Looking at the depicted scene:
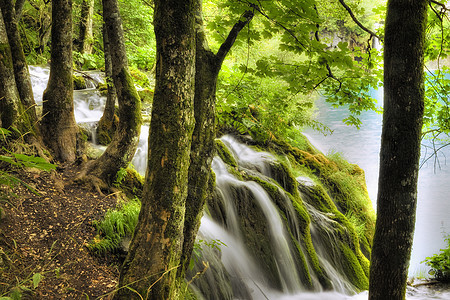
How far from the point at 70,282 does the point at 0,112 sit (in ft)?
9.18

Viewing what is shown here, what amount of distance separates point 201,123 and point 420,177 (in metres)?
16.2

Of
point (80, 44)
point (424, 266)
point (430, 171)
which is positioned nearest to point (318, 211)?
point (424, 266)

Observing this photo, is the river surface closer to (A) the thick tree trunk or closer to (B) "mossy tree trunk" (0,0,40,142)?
(B) "mossy tree trunk" (0,0,40,142)

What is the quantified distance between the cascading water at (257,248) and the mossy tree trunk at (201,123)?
2.11 m

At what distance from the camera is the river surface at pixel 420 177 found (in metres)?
10.8

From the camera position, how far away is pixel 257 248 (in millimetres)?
5934

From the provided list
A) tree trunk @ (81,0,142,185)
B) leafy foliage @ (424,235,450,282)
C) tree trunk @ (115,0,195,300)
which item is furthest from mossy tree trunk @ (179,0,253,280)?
leafy foliage @ (424,235,450,282)

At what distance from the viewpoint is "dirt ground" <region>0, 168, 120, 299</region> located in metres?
3.01

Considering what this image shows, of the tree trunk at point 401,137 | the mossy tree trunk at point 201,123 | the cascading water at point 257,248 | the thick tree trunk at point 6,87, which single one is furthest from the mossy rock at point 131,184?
the tree trunk at point 401,137

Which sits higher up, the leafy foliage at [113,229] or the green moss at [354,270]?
the leafy foliage at [113,229]

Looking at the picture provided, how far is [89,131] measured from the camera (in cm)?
660

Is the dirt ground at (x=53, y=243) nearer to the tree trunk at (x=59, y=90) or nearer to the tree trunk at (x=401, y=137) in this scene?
the tree trunk at (x=59, y=90)

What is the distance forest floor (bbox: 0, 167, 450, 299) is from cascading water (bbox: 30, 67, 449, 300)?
1563 mm

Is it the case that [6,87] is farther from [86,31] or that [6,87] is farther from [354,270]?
[86,31]
